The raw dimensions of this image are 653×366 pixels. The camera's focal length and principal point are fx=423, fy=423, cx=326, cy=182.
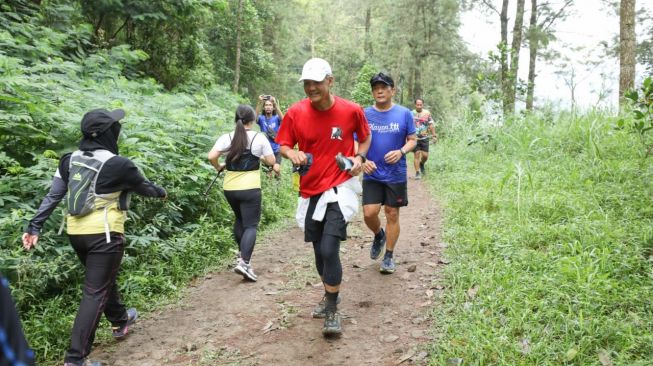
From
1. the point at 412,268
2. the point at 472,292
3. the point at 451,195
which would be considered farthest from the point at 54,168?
the point at 451,195

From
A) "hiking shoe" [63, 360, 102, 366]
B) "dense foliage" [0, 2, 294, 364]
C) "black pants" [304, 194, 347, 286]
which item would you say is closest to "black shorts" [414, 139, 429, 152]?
"dense foliage" [0, 2, 294, 364]

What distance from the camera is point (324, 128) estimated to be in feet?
12.6

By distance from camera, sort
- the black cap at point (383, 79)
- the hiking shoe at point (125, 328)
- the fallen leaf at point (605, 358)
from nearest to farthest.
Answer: the fallen leaf at point (605, 358) → the hiking shoe at point (125, 328) → the black cap at point (383, 79)

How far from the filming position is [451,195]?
8.63m

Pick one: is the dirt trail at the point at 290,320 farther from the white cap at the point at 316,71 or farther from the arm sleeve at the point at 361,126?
the white cap at the point at 316,71

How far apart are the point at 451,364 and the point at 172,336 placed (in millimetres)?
2552

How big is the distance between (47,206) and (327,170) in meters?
2.30

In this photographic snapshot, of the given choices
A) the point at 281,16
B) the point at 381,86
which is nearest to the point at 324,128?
the point at 381,86

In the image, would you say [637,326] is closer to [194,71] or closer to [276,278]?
[276,278]

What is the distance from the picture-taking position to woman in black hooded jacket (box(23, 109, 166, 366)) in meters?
3.30

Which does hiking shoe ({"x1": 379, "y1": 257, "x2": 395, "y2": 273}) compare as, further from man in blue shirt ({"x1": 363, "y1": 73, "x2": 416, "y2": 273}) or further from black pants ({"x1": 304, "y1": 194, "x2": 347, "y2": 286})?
black pants ({"x1": 304, "y1": 194, "x2": 347, "y2": 286})

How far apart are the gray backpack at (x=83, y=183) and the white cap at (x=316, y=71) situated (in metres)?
1.77

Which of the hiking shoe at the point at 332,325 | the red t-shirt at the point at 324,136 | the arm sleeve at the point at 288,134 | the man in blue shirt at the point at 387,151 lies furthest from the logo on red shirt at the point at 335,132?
the hiking shoe at the point at 332,325

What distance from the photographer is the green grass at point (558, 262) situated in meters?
3.14
